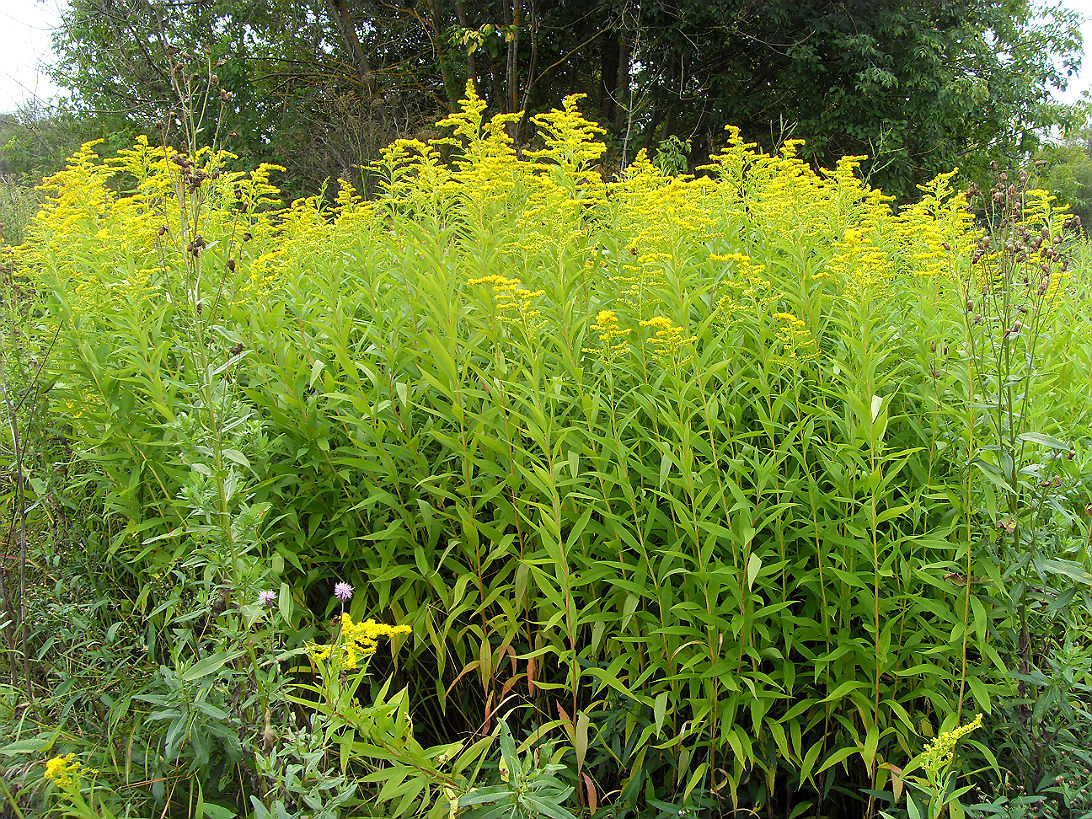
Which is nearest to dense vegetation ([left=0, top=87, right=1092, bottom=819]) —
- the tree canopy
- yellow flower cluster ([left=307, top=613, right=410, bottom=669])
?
yellow flower cluster ([left=307, top=613, right=410, bottom=669])

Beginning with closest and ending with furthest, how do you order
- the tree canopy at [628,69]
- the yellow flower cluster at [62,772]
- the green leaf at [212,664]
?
the yellow flower cluster at [62,772]
the green leaf at [212,664]
the tree canopy at [628,69]

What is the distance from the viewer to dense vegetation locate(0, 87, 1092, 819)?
1.71 m

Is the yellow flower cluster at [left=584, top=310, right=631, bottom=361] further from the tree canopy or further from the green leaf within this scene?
the tree canopy

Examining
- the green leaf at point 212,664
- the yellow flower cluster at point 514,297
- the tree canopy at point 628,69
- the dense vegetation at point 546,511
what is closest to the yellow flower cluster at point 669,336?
the dense vegetation at point 546,511

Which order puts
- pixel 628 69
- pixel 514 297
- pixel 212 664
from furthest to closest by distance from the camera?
pixel 628 69 < pixel 514 297 < pixel 212 664

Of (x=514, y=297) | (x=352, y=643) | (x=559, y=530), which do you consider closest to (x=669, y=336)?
(x=514, y=297)

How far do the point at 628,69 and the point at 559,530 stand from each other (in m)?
13.0

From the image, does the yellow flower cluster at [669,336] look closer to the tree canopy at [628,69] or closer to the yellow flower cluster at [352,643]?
the yellow flower cluster at [352,643]

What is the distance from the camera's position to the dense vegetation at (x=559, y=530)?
1.71 m

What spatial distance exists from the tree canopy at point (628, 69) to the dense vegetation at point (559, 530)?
10.0m

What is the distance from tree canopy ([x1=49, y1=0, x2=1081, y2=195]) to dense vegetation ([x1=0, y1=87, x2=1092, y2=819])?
10.0 m

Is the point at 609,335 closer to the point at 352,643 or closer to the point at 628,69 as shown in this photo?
the point at 352,643

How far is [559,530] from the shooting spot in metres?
1.80

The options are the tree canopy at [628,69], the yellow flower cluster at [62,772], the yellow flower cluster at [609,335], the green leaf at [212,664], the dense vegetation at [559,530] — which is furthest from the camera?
the tree canopy at [628,69]
